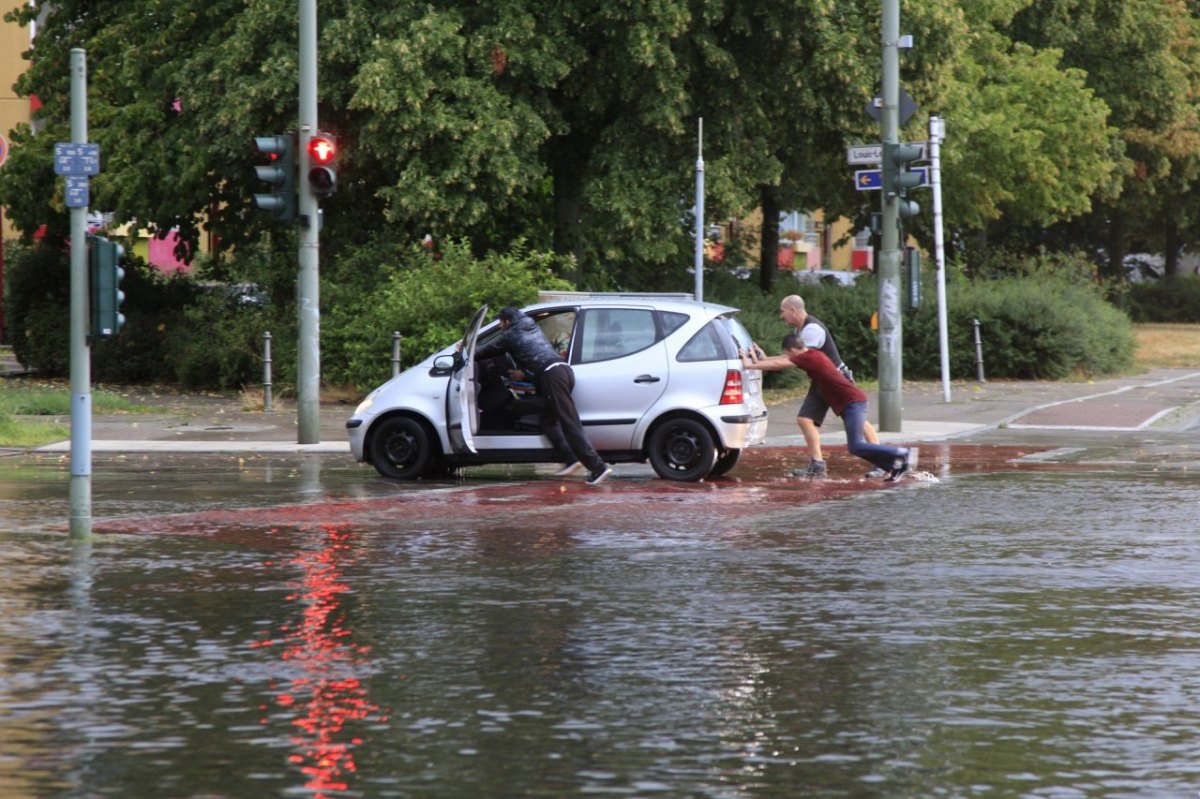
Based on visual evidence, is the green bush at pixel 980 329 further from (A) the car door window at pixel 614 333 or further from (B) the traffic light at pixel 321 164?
(A) the car door window at pixel 614 333

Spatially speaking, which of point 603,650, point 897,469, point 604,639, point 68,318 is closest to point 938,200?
point 897,469

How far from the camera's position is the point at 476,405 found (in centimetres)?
1766

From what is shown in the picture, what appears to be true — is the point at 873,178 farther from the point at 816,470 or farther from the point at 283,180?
the point at 283,180

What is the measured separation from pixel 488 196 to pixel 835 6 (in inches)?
255

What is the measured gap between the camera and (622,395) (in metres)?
17.7

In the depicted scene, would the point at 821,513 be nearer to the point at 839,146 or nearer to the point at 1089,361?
the point at 839,146

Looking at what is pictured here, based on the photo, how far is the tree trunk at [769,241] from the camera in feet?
136

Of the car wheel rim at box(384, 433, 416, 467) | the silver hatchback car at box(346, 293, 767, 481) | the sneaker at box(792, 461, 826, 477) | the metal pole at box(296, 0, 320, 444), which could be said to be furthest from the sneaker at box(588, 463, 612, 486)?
the metal pole at box(296, 0, 320, 444)

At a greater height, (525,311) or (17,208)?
(17,208)

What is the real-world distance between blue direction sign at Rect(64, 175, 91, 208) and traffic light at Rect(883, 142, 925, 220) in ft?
39.1

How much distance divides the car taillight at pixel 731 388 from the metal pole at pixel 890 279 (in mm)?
6148

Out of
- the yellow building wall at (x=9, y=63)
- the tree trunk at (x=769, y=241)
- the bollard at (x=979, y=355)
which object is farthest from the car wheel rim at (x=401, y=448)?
the yellow building wall at (x=9, y=63)

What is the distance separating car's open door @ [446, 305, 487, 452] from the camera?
17.4m

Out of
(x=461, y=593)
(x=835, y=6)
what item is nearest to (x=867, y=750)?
(x=461, y=593)
